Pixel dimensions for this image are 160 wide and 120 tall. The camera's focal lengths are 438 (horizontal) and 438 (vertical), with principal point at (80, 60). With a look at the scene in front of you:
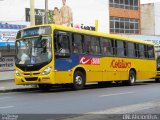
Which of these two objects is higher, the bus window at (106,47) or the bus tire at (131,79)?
the bus window at (106,47)

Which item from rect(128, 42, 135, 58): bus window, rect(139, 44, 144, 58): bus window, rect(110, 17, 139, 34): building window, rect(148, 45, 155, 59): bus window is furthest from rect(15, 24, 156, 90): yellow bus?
rect(110, 17, 139, 34): building window

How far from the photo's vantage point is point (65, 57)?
21.9 meters

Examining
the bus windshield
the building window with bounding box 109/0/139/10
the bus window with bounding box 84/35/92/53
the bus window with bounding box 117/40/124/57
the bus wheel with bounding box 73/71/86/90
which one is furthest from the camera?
the building window with bounding box 109/0/139/10

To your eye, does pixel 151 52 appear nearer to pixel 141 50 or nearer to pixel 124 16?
pixel 141 50

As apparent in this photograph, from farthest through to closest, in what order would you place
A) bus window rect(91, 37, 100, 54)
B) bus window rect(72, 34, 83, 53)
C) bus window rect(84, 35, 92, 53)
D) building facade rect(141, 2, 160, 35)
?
building facade rect(141, 2, 160, 35)
bus window rect(91, 37, 100, 54)
bus window rect(84, 35, 92, 53)
bus window rect(72, 34, 83, 53)

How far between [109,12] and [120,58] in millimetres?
28458

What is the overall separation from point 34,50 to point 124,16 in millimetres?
39957

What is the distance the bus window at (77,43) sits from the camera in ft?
74.4

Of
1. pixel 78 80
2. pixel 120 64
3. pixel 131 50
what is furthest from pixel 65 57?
pixel 131 50

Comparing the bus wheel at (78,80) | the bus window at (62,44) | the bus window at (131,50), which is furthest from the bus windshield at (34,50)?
the bus window at (131,50)

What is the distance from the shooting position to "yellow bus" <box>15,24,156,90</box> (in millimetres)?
21156

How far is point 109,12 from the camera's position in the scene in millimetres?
55375

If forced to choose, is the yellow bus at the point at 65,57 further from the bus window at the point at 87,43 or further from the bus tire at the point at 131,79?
the bus tire at the point at 131,79

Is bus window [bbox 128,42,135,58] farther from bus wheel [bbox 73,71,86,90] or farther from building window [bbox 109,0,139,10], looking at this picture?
building window [bbox 109,0,139,10]
